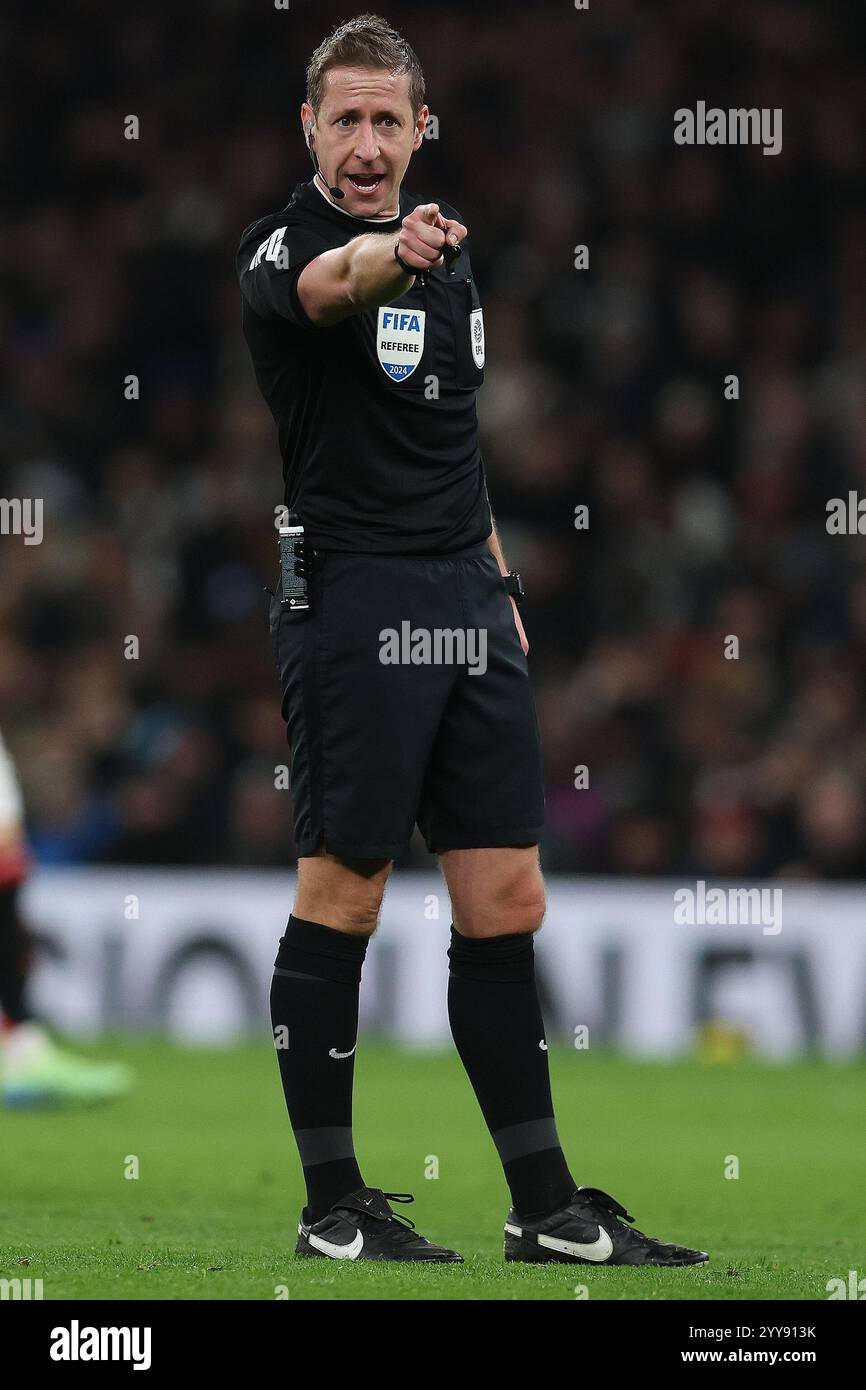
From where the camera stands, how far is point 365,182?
11.9 feet

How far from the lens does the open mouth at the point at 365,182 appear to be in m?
3.61

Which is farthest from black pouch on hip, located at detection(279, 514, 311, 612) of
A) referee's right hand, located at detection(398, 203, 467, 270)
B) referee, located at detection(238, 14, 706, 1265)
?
referee's right hand, located at detection(398, 203, 467, 270)

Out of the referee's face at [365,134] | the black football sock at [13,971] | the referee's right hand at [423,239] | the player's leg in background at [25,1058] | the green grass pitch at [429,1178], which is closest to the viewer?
the referee's right hand at [423,239]

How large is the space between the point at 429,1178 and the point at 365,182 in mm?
2583

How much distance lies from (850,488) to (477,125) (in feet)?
10.6

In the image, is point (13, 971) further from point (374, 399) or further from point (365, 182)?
point (365, 182)

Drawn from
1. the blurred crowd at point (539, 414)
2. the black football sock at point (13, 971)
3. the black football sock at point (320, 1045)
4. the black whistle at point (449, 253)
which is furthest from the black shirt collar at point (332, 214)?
the blurred crowd at point (539, 414)

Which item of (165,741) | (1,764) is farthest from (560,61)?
(1,764)

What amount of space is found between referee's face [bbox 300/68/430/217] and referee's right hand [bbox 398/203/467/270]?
377mm

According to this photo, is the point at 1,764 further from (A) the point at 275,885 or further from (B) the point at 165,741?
(B) the point at 165,741

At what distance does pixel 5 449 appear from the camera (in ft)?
37.1

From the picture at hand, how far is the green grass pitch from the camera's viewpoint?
3428mm

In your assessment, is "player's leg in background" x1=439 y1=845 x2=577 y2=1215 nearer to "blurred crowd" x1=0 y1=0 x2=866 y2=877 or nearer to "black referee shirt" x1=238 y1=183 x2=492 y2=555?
"black referee shirt" x1=238 y1=183 x2=492 y2=555

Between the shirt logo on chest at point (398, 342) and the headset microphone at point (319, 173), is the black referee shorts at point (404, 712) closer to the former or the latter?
the shirt logo on chest at point (398, 342)
